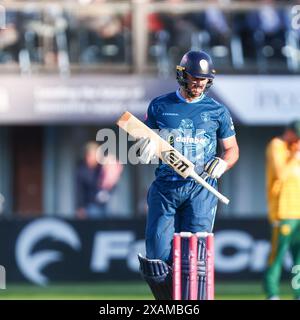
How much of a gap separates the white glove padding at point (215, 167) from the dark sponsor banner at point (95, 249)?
23.4 ft

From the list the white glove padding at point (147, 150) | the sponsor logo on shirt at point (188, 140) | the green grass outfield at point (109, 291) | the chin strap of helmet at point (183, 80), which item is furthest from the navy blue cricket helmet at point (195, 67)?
the green grass outfield at point (109, 291)

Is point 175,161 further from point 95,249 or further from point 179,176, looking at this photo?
point 95,249

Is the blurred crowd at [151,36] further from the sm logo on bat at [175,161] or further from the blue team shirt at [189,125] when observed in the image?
the sm logo on bat at [175,161]

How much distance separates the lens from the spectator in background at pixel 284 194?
14016mm

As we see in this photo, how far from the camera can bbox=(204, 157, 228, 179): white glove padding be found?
31.4 ft

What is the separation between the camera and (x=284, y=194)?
1412 centimetres

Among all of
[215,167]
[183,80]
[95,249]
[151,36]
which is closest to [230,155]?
[215,167]

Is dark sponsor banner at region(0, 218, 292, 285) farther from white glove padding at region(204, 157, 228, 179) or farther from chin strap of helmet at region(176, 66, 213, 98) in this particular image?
chin strap of helmet at region(176, 66, 213, 98)

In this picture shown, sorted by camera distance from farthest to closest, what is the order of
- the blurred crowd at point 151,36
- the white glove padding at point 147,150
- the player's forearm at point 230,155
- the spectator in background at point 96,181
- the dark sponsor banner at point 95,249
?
the blurred crowd at point 151,36 < the spectator in background at point 96,181 < the dark sponsor banner at point 95,249 < the player's forearm at point 230,155 < the white glove padding at point 147,150

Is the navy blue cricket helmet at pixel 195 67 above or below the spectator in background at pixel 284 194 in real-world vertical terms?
above

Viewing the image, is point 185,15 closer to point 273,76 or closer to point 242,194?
point 273,76

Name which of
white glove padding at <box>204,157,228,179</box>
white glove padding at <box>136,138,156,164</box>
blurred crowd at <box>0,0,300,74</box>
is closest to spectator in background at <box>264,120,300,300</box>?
white glove padding at <box>204,157,228,179</box>

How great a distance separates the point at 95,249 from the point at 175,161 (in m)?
7.43
